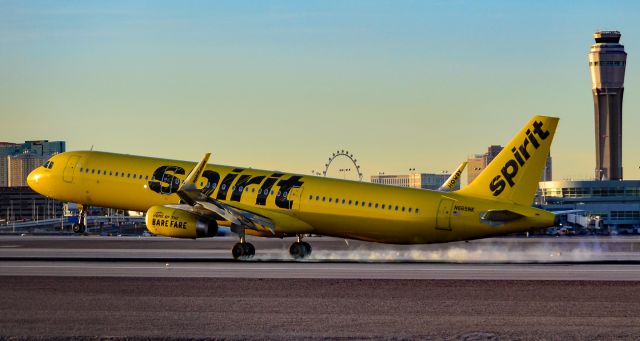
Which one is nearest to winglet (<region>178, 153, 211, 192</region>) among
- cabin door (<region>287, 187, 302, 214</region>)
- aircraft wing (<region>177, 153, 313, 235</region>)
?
aircraft wing (<region>177, 153, 313, 235</region>)

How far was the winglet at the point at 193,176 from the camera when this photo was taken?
6612 cm

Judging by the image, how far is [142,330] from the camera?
35.2 meters

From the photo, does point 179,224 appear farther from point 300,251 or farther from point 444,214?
point 444,214

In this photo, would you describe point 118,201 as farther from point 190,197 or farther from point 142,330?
point 142,330

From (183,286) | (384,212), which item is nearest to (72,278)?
(183,286)

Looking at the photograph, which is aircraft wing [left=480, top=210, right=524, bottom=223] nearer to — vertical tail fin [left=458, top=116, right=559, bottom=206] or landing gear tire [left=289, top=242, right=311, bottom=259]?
vertical tail fin [left=458, top=116, right=559, bottom=206]

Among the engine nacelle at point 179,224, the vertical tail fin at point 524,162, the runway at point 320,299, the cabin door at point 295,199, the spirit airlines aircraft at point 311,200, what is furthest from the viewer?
the cabin door at point 295,199

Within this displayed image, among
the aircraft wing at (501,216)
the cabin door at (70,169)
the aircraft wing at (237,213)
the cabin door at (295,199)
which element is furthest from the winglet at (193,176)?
the aircraft wing at (501,216)

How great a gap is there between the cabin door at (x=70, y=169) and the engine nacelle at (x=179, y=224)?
33.6ft

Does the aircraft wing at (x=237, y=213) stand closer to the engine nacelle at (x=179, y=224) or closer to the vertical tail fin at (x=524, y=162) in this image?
the engine nacelle at (x=179, y=224)

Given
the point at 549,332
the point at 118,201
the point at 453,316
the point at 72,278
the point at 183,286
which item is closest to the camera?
the point at 549,332

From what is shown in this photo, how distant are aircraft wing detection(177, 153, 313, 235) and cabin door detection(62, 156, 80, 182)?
9870 mm

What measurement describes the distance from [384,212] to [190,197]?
34.9 ft

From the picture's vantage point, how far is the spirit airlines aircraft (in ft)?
207
